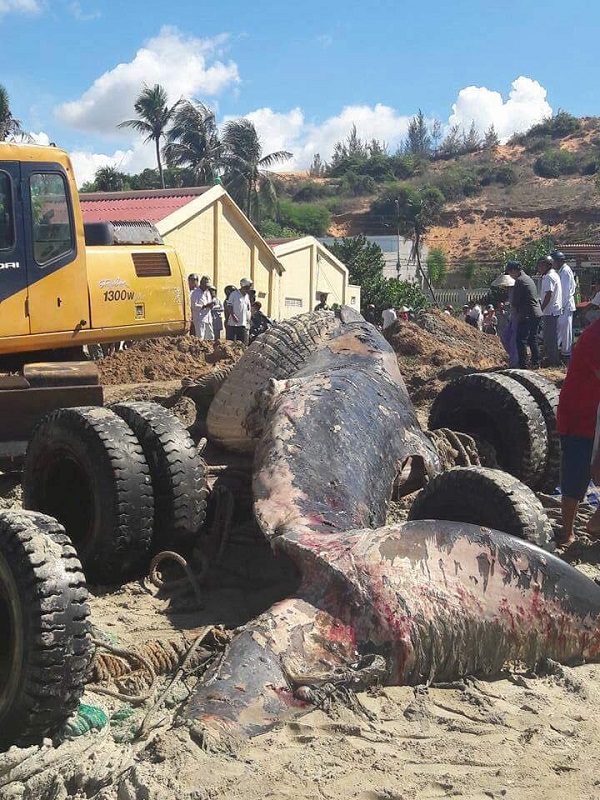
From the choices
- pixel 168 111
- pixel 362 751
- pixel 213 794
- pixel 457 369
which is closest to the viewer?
pixel 213 794

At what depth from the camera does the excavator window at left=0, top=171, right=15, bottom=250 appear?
21.3 ft

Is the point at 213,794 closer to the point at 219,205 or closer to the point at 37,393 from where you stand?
the point at 37,393

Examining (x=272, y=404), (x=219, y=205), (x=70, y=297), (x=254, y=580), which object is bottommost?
(x=254, y=580)

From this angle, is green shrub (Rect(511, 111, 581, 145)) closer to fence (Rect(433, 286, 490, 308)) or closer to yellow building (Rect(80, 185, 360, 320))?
fence (Rect(433, 286, 490, 308))

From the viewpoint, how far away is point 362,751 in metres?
2.62

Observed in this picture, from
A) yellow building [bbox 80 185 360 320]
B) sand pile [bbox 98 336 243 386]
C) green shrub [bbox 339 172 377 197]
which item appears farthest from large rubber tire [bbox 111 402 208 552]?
green shrub [bbox 339 172 377 197]

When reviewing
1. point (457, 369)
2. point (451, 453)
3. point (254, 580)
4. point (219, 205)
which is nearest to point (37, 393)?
point (254, 580)

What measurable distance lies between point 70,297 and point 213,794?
17.3ft

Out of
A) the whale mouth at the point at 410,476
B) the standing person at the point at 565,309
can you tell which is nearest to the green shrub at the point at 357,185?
the standing person at the point at 565,309

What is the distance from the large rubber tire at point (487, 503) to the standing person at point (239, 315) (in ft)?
37.6

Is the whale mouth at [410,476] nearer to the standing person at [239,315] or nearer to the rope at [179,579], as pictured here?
the rope at [179,579]

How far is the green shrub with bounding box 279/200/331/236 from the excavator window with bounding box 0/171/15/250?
2230 inches

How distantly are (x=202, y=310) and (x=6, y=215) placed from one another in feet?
28.8

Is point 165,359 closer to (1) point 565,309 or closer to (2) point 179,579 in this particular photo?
(1) point 565,309
